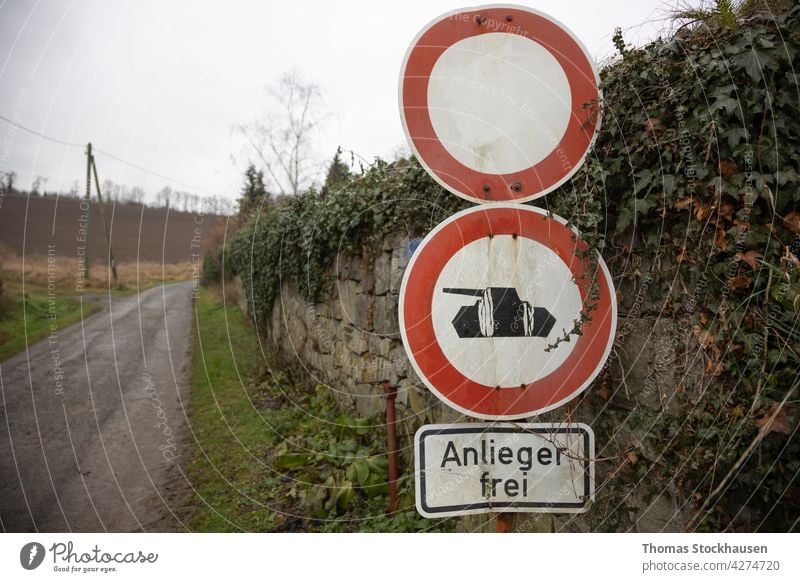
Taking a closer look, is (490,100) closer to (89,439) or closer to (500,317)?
(500,317)

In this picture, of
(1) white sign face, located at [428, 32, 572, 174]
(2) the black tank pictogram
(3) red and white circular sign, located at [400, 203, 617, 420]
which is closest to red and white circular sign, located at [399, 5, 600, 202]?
(1) white sign face, located at [428, 32, 572, 174]

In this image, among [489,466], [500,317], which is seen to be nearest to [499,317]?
[500,317]

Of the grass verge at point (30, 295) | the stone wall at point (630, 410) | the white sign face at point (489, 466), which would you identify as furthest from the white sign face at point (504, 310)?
the grass verge at point (30, 295)

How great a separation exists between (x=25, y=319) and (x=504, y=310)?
6.78ft

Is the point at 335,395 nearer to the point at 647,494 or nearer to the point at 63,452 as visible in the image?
the point at 63,452

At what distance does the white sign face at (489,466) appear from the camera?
4.67 feet

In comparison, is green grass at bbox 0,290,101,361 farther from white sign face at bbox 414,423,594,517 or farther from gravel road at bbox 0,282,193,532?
white sign face at bbox 414,423,594,517

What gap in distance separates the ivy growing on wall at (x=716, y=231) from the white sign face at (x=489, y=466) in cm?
37

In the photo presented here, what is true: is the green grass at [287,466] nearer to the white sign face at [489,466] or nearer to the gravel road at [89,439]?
the gravel road at [89,439]

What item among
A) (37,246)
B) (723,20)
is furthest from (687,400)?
(37,246)

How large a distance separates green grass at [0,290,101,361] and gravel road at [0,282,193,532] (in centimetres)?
7

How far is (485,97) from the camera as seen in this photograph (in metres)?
1.44

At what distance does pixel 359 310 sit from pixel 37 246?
2.37 meters

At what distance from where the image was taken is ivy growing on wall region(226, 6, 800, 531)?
1.40 metres
